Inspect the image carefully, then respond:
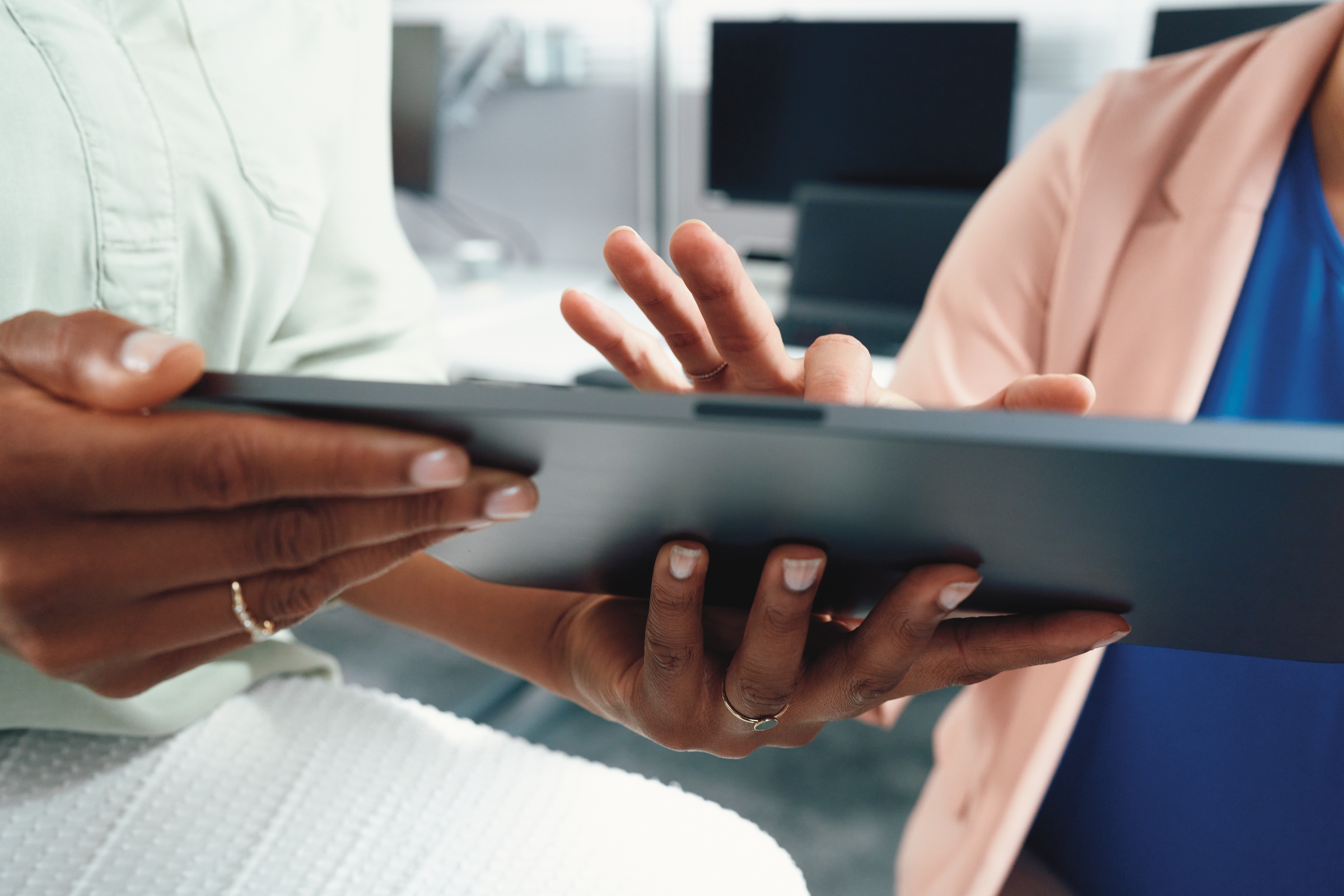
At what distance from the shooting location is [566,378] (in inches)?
54.4

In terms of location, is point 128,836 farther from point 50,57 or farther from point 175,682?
point 50,57

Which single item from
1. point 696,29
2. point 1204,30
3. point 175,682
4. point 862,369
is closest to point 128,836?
point 175,682

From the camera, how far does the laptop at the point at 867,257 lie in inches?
61.1

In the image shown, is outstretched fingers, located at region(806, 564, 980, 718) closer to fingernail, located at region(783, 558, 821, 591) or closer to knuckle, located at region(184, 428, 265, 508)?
fingernail, located at region(783, 558, 821, 591)

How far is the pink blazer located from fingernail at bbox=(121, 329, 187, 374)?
604 millimetres

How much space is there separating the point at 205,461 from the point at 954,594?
0.30 m

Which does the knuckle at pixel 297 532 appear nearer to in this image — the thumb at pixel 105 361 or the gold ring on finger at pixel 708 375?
the thumb at pixel 105 361

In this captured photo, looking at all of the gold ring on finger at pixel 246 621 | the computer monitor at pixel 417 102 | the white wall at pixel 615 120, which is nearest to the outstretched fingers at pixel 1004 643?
the gold ring on finger at pixel 246 621

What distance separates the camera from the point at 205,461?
12.1 inches

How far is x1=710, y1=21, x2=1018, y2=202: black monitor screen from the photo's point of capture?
1.61 m

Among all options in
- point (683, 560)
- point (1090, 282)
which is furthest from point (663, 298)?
point (1090, 282)

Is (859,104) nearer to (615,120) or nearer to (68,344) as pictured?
(615,120)

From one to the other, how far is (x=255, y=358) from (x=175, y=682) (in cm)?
23

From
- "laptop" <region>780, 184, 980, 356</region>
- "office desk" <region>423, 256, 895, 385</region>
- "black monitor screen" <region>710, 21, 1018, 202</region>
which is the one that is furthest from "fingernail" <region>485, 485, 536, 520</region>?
"black monitor screen" <region>710, 21, 1018, 202</region>
